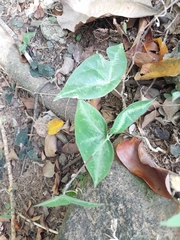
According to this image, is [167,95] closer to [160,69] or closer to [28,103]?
[160,69]

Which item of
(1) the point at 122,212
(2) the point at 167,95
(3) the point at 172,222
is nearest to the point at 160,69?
(2) the point at 167,95

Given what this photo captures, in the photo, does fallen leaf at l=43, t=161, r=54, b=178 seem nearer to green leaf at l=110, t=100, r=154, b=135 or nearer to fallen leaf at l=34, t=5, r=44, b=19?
green leaf at l=110, t=100, r=154, b=135

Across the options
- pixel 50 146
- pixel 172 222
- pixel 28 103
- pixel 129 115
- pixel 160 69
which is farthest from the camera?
pixel 28 103

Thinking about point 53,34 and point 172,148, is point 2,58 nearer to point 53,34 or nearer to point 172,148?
point 53,34

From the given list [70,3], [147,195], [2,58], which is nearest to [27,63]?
[2,58]

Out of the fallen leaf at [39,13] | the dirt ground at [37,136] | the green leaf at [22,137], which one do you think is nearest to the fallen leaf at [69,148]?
the dirt ground at [37,136]

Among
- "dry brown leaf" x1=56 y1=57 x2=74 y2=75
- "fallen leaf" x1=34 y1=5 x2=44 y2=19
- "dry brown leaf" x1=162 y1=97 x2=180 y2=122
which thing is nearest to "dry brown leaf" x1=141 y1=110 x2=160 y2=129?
"dry brown leaf" x1=162 y1=97 x2=180 y2=122

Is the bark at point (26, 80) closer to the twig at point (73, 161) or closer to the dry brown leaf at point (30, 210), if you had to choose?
the twig at point (73, 161)

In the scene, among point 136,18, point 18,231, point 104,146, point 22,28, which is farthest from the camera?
point 22,28
